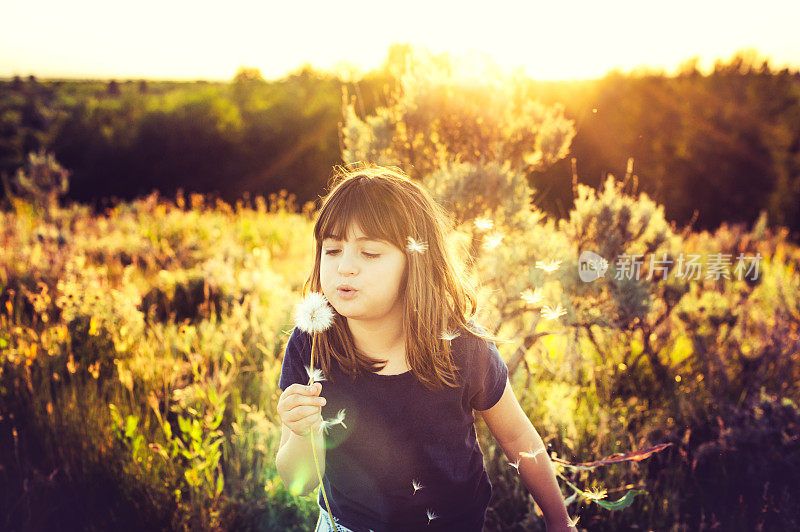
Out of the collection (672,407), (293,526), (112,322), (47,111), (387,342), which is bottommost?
(293,526)

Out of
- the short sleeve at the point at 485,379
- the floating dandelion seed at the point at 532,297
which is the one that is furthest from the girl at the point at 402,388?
the floating dandelion seed at the point at 532,297

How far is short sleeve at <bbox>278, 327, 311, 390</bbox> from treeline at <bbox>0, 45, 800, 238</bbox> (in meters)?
2.09

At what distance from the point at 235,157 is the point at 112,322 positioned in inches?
755

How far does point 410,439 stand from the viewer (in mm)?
1616

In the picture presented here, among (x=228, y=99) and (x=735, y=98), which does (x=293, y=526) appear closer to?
(x=735, y=98)

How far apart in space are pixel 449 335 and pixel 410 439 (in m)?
0.35

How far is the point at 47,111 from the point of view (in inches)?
1235

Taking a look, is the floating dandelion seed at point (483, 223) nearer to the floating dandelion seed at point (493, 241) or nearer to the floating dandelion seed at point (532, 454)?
the floating dandelion seed at point (493, 241)

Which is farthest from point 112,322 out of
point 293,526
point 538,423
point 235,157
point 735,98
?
point 235,157

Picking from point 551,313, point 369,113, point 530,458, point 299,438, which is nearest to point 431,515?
point 530,458

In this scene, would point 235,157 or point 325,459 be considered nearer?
point 325,459

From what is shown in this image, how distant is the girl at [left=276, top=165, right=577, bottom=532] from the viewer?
5.13 feet

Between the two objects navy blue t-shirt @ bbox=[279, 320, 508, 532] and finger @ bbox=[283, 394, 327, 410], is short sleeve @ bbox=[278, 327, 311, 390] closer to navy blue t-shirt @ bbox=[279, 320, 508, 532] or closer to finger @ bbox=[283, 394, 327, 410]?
navy blue t-shirt @ bbox=[279, 320, 508, 532]

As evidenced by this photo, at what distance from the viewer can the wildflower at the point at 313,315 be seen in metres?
1.38
